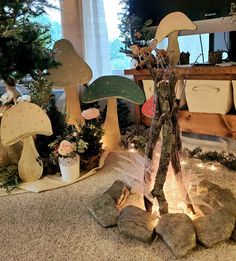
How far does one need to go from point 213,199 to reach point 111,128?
3.82ft

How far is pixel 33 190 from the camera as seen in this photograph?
1854 mm

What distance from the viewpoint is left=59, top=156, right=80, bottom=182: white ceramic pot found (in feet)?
6.33

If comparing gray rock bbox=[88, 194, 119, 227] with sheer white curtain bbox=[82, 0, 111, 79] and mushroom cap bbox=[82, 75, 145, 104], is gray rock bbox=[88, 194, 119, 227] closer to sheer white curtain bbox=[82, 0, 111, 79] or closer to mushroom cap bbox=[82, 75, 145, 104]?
mushroom cap bbox=[82, 75, 145, 104]

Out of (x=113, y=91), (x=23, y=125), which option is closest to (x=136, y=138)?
(x=113, y=91)

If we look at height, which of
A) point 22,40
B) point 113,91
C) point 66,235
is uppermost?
point 22,40

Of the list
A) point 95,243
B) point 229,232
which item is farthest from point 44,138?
point 229,232

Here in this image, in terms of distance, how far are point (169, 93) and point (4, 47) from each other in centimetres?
111

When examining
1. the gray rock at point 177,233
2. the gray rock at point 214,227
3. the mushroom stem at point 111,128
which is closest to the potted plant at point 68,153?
the mushroom stem at point 111,128

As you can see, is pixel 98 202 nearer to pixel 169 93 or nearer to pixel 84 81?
pixel 169 93

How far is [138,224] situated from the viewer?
4.46 ft

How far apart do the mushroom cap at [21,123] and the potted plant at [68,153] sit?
15cm

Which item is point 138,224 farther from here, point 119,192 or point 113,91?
point 113,91

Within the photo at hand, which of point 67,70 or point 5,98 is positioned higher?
point 67,70

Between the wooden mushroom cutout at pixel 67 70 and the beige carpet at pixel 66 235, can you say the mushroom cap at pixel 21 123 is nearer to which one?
the beige carpet at pixel 66 235
